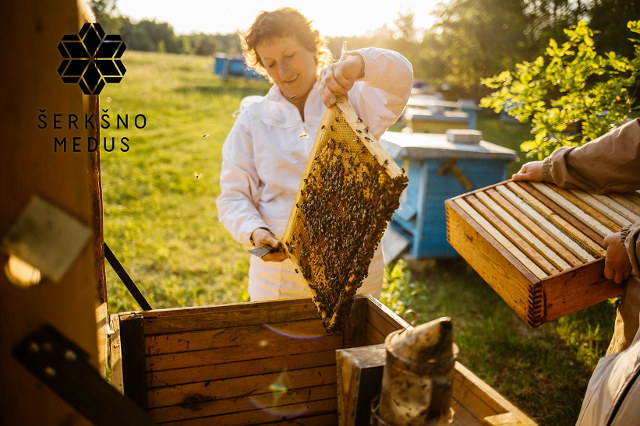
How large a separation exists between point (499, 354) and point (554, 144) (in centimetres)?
178

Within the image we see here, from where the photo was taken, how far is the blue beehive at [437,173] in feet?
16.3

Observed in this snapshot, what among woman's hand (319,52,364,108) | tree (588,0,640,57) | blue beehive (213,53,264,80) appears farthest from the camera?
blue beehive (213,53,264,80)

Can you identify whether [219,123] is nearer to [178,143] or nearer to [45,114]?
[178,143]

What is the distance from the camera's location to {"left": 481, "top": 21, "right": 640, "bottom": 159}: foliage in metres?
3.21

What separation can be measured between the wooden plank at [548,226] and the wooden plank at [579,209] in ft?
0.41

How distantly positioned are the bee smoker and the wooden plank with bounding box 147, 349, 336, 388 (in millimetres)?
1483

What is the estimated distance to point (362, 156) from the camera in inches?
74.7

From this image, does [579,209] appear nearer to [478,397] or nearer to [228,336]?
[478,397]

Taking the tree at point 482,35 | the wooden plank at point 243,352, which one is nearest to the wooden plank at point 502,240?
the wooden plank at point 243,352

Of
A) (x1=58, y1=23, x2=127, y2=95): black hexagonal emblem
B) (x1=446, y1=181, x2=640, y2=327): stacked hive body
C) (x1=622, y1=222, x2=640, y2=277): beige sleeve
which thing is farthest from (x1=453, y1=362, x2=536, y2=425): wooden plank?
(x1=58, y1=23, x2=127, y2=95): black hexagonal emblem

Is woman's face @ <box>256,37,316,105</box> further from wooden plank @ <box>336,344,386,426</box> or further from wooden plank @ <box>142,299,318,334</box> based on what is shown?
wooden plank @ <box>336,344,386,426</box>

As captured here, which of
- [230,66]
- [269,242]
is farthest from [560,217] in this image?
[230,66]

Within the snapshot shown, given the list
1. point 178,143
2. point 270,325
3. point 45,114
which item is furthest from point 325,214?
point 178,143

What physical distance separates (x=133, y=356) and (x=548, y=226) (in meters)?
2.06
